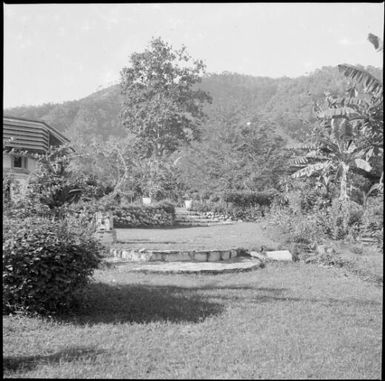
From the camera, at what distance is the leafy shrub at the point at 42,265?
5.20 meters

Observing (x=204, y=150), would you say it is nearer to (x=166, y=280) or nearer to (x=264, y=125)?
(x=264, y=125)

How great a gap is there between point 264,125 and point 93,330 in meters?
27.6

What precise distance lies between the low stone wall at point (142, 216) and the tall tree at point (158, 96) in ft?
Result: 32.2

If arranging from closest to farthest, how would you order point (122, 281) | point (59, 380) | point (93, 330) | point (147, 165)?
point (59, 380)
point (93, 330)
point (122, 281)
point (147, 165)

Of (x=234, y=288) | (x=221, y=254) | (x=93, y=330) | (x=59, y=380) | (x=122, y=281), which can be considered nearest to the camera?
(x=59, y=380)

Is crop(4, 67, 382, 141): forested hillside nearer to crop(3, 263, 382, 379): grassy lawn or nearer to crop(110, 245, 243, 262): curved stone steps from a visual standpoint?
crop(110, 245, 243, 262): curved stone steps

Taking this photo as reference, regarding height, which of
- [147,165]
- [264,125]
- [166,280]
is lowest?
[166,280]

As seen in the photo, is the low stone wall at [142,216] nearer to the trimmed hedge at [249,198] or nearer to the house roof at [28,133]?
the trimmed hedge at [249,198]

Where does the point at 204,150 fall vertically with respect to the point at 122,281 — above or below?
above

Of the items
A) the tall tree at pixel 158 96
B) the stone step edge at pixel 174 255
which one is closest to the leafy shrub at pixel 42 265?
the stone step edge at pixel 174 255

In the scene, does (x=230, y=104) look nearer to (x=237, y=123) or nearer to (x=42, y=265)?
(x=237, y=123)

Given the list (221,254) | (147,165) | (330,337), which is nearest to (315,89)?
(147,165)

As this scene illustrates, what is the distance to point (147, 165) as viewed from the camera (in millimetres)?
26750

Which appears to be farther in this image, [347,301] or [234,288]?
[234,288]
